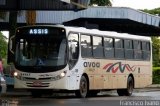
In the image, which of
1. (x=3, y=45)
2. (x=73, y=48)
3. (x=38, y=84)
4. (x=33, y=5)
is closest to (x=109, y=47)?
(x=73, y=48)

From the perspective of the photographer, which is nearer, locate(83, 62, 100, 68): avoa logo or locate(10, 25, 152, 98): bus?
locate(10, 25, 152, 98): bus

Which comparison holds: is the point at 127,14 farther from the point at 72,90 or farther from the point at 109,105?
the point at 109,105

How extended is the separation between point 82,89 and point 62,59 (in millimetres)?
2034

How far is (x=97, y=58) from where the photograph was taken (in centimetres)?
2695

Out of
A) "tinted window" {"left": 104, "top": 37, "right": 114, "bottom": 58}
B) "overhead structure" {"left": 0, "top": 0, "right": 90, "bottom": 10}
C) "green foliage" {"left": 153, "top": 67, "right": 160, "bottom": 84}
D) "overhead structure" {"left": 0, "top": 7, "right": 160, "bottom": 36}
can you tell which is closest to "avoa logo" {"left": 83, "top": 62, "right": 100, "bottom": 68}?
"tinted window" {"left": 104, "top": 37, "right": 114, "bottom": 58}

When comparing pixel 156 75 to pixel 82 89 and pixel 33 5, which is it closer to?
pixel 33 5

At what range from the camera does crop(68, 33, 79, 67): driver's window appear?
24.7 m

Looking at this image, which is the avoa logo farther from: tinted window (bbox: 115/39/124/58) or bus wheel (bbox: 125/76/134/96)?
bus wheel (bbox: 125/76/134/96)

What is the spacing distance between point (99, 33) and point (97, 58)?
115cm

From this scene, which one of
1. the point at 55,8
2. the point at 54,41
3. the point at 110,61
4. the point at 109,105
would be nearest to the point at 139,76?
the point at 110,61

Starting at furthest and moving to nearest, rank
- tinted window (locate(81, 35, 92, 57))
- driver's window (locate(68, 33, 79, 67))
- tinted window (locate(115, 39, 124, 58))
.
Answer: tinted window (locate(115, 39, 124, 58))
tinted window (locate(81, 35, 92, 57))
driver's window (locate(68, 33, 79, 67))

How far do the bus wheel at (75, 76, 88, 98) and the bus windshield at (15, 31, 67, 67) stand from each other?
5.63 ft

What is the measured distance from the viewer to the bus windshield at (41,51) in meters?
24.4

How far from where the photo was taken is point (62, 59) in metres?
24.4
